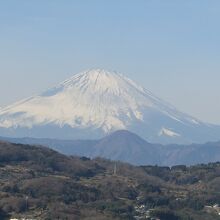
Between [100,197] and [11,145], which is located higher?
[11,145]

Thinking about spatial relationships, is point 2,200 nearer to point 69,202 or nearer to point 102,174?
point 69,202

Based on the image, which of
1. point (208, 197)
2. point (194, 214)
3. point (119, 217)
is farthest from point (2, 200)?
point (208, 197)

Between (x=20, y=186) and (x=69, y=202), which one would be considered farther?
(x=20, y=186)

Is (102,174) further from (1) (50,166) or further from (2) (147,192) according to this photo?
(2) (147,192)

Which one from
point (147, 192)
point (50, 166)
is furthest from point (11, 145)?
point (147, 192)

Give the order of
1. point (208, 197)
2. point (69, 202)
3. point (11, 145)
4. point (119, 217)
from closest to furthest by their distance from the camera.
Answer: point (119, 217), point (69, 202), point (208, 197), point (11, 145)

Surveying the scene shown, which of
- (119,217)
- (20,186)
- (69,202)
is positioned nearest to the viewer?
(119,217)
